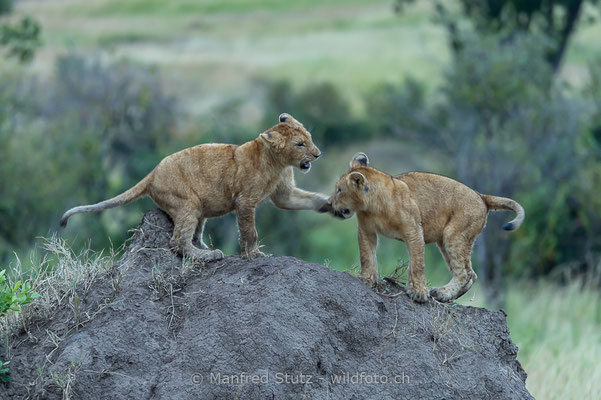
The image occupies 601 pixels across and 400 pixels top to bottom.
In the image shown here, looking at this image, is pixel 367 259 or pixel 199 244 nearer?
pixel 367 259

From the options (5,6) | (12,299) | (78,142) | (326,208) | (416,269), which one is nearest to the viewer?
(12,299)

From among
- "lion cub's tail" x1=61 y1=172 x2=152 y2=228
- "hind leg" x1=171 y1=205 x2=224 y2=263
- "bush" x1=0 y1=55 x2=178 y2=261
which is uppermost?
"lion cub's tail" x1=61 y1=172 x2=152 y2=228

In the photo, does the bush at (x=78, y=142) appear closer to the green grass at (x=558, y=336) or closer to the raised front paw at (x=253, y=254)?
the green grass at (x=558, y=336)

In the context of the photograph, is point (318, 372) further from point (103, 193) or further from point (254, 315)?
point (103, 193)

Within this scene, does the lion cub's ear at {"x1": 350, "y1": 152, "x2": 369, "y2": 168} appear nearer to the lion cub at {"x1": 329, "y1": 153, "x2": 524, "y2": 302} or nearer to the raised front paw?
the lion cub at {"x1": 329, "y1": 153, "x2": 524, "y2": 302}

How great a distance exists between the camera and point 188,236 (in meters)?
8.97

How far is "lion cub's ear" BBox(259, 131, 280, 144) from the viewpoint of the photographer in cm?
911

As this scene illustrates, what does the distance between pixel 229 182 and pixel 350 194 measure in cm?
130

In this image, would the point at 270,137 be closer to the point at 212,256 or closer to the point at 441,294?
the point at 212,256

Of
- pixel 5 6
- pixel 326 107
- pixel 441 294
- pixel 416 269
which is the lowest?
pixel 326 107

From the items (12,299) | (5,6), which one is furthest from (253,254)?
(5,6)

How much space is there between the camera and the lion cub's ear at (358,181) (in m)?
8.69

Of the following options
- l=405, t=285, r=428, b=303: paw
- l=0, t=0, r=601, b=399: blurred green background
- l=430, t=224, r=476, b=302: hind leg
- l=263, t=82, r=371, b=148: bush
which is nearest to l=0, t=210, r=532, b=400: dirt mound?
l=405, t=285, r=428, b=303: paw

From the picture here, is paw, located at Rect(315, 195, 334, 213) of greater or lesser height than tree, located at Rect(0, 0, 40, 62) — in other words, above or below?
above
